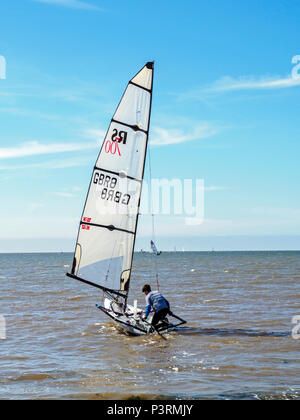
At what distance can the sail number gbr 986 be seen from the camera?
14883mm

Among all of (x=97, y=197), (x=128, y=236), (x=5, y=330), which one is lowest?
(x=5, y=330)

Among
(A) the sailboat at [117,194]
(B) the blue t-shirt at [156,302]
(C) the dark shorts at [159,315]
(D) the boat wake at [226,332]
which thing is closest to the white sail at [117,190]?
(A) the sailboat at [117,194]

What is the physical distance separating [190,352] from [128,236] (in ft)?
15.3

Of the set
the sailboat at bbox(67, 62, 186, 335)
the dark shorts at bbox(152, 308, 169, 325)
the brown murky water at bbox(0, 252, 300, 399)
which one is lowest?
the brown murky water at bbox(0, 252, 300, 399)

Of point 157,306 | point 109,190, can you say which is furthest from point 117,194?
point 157,306

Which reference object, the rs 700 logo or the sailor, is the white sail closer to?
the rs 700 logo

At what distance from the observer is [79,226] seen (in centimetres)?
1517

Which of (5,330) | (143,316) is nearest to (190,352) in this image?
(143,316)

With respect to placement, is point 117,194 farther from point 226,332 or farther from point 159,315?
point 226,332

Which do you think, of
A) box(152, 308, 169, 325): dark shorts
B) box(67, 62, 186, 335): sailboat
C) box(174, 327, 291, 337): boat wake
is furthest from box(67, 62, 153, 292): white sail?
box(174, 327, 291, 337): boat wake

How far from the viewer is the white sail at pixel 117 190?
14.9 metres

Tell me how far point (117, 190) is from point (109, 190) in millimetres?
265

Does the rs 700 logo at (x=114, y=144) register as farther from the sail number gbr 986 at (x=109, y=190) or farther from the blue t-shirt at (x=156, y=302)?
the blue t-shirt at (x=156, y=302)
